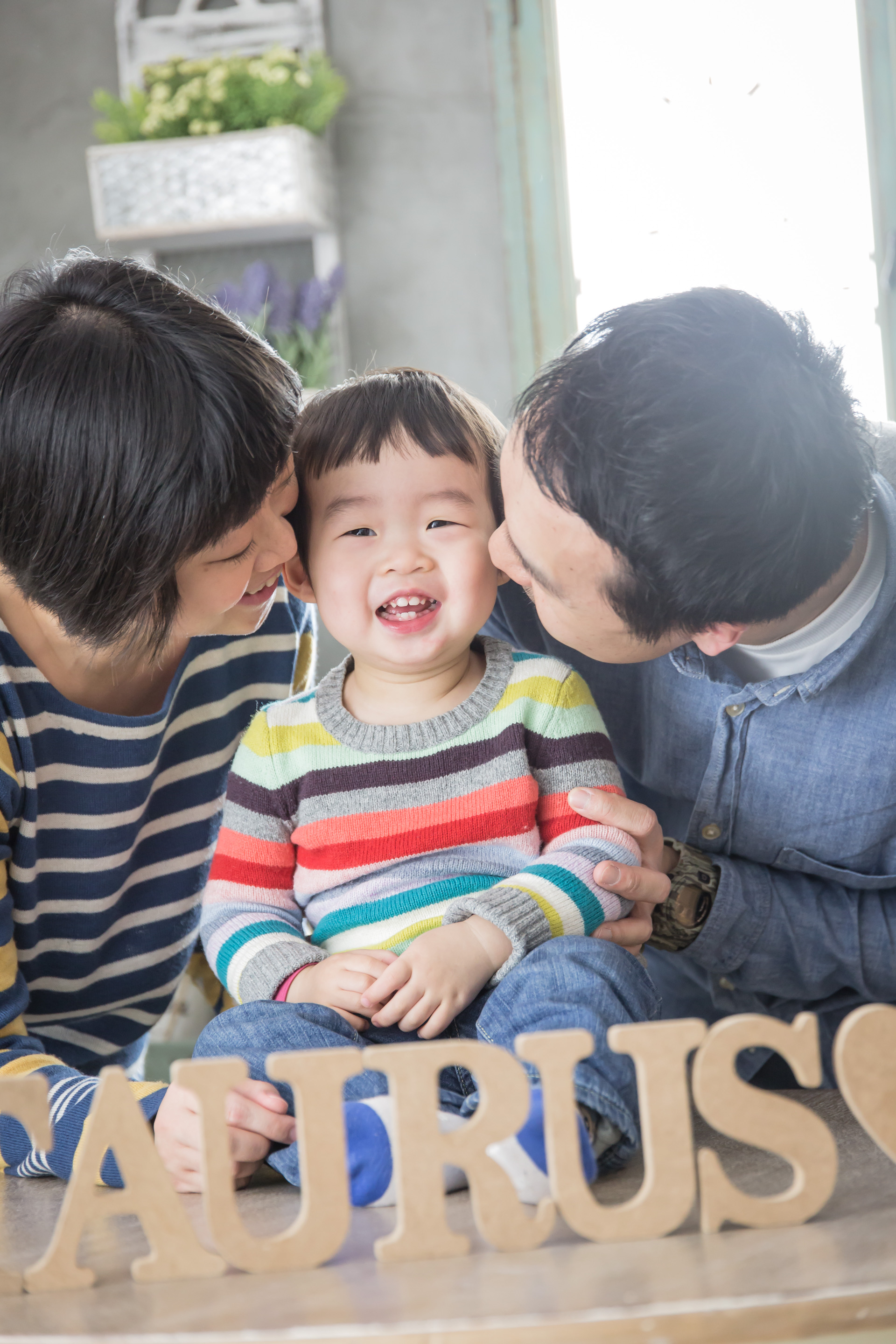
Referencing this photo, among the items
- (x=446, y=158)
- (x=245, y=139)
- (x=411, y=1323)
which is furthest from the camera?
(x=446, y=158)

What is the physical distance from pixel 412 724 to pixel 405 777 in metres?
0.05

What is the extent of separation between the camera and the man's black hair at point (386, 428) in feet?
3.46

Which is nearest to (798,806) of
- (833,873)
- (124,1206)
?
(833,873)

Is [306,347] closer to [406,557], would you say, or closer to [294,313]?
[294,313]

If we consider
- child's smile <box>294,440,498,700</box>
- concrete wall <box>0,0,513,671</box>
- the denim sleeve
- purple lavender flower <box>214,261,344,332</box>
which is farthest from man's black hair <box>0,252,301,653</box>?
purple lavender flower <box>214,261,344,332</box>

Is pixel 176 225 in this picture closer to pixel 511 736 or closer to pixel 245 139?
pixel 245 139

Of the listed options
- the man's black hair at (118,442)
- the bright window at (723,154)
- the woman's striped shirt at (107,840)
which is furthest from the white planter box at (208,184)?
the man's black hair at (118,442)

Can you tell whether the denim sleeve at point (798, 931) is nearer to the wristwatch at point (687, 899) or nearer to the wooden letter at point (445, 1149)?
the wristwatch at point (687, 899)

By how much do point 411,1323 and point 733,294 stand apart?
726 mm

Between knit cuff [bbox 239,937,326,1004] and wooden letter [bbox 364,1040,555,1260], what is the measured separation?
0.32m

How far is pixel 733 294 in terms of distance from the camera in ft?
2.93

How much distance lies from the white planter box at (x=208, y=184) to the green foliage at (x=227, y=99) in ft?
0.13

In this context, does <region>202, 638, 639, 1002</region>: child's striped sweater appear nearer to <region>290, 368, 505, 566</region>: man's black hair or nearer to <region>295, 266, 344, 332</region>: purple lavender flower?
<region>290, 368, 505, 566</region>: man's black hair

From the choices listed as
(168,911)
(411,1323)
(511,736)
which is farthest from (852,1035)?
(168,911)
